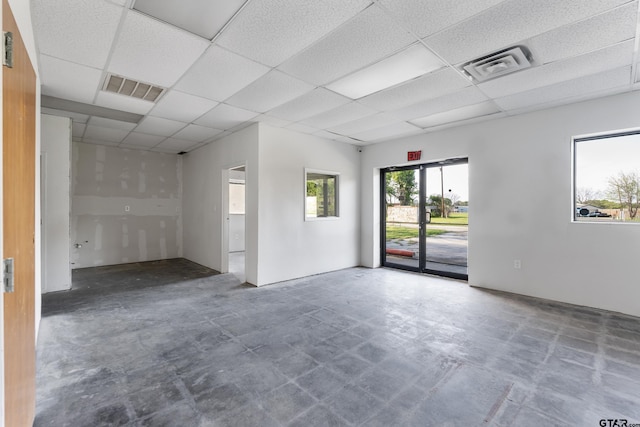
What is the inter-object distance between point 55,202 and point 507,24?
6.15m

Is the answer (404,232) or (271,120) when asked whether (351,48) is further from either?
(404,232)

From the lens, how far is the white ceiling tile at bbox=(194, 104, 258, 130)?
427 cm

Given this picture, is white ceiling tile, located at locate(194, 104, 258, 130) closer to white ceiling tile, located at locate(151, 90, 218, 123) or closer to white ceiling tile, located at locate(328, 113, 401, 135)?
white ceiling tile, located at locate(151, 90, 218, 123)

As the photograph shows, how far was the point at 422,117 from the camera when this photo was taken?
461 centimetres

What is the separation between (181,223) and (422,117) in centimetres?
638

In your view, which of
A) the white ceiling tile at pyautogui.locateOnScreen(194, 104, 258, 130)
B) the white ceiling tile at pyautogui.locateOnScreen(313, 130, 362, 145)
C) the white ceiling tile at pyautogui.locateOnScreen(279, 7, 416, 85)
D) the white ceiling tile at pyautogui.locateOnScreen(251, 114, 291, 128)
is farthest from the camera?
the white ceiling tile at pyautogui.locateOnScreen(313, 130, 362, 145)

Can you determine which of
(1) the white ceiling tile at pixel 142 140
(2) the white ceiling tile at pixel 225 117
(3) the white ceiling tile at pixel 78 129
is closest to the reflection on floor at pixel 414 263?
(2) the white ceiling tile at pixel 225 117

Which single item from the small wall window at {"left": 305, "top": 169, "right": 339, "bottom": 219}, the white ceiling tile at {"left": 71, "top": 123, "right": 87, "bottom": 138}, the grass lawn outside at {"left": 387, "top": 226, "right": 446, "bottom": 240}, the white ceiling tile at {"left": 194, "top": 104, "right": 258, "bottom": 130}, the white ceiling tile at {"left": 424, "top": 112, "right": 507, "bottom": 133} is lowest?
the grass lawn outside at {"left": 387, "top": 226, "right": 446, "bottom": 240}

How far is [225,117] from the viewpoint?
462cm

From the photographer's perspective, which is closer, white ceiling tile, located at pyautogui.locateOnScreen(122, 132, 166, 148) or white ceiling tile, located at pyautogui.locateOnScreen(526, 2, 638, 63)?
white ceiling tile, located at pyautogui.locateOnScreen(526, 2, 638, 63)

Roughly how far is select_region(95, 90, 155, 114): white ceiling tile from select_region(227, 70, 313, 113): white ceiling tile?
1.26m

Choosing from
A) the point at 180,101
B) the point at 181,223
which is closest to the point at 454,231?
the point at 180,101

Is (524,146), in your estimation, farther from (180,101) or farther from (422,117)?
(180,101)

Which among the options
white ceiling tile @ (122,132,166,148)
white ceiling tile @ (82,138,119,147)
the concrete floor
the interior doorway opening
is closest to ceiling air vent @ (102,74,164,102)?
white ceiling tile @ (122,132,166,148)
